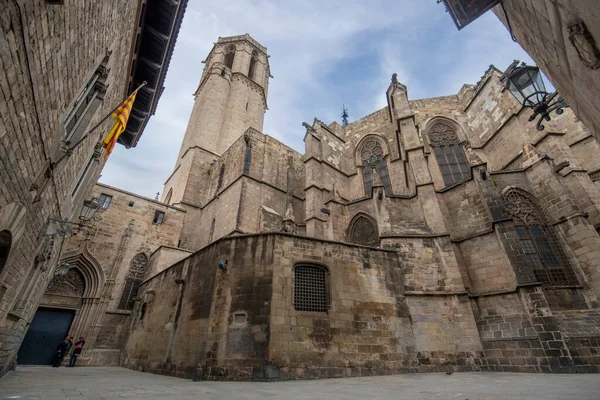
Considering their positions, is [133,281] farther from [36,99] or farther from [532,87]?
[532,87]

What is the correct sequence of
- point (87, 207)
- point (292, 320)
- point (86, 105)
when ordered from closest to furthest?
point (86, 105) → point (292, 320) → point (87, 207)

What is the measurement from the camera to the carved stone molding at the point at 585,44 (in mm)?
2197

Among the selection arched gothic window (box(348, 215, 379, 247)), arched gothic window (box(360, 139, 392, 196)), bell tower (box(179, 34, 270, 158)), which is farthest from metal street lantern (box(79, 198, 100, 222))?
arched gothic window (box(360, 139, 392, 196))

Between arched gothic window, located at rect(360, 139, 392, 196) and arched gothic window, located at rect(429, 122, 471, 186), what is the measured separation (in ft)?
10.0

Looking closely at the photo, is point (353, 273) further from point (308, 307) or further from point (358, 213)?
point (358, 213)

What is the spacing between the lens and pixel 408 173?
48.6 ft

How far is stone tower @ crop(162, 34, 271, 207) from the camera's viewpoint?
19656 millimetres

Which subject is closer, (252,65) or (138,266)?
(138,266)

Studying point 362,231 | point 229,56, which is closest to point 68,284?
point 362,231

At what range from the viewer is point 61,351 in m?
10.7

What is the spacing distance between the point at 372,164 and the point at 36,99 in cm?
1673

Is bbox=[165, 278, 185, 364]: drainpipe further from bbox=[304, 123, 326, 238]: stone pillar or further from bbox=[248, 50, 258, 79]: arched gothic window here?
bbox=[248, 50, 258, 79]: arched gothic window

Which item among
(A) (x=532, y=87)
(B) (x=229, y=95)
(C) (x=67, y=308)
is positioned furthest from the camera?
(B) (x=229, y=95)

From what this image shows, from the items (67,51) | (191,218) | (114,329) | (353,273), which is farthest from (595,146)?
(114,329)
